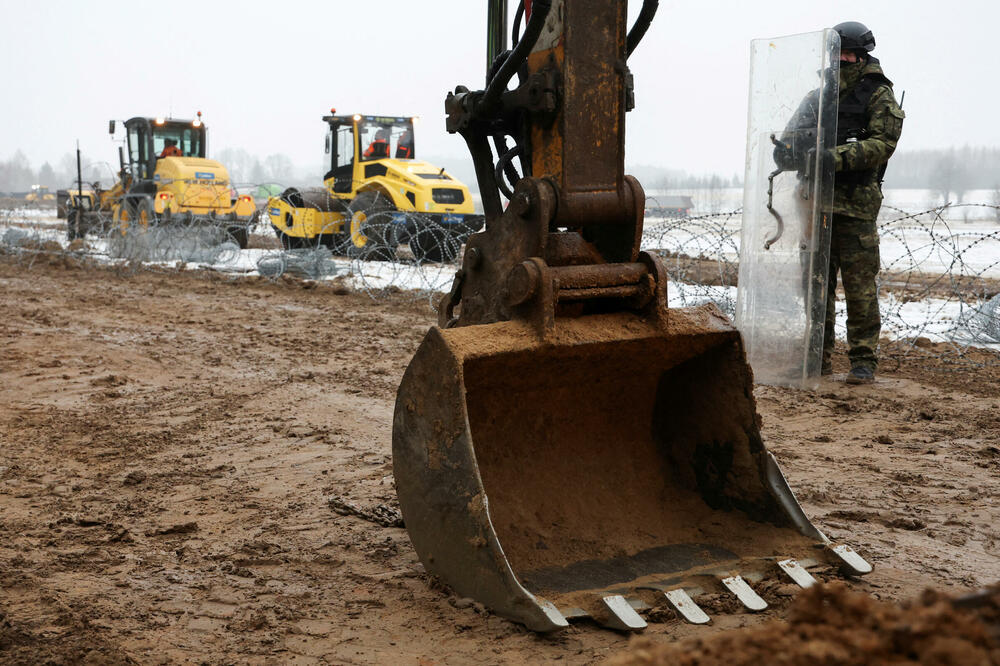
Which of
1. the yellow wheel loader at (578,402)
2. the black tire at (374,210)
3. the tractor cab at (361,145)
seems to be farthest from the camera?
the tractor cab at (361,145)

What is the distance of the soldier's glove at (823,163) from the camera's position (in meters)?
6.34

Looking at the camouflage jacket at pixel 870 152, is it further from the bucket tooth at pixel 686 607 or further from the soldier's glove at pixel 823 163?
the bucket tooth at pixel 686 607

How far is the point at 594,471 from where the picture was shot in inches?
141

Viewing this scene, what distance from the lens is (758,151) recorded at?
6688 millimetres

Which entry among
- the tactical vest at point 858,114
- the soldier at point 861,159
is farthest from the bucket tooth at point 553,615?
the tactical vest at point 858,114

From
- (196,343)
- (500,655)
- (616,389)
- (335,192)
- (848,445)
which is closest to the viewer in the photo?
(500,655)

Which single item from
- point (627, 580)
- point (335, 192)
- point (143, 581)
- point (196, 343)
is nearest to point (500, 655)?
point (627, 580)

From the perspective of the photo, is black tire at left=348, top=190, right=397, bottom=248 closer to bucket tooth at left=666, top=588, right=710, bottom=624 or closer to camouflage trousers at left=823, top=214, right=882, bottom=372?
camouflage trousers at left=823, top=214, right=882, bottom=372

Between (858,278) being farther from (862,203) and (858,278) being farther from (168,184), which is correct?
(168,184)

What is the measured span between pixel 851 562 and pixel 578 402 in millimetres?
1137

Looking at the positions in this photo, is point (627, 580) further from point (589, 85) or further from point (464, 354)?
point (589, 85)

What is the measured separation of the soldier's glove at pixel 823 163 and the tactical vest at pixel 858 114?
12.0 inches

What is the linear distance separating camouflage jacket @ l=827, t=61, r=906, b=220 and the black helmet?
0.44 ft

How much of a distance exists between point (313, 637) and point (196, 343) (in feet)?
19.9
